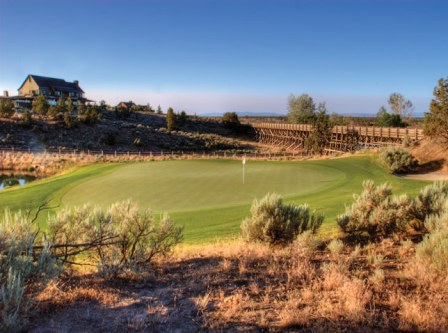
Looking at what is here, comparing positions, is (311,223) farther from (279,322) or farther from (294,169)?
(294,169)

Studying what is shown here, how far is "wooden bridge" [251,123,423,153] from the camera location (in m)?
29.9

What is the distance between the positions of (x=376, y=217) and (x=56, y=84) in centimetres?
8790

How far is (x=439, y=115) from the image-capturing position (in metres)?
19.8

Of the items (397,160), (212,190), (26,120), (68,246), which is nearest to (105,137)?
(26,120)

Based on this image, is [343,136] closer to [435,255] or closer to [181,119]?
[435,255]

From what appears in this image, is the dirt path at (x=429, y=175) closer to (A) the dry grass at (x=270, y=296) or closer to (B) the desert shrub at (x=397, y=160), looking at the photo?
(B) the desert shrub at (x=397, y=160)

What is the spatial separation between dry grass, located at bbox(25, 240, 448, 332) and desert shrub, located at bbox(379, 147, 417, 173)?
14.0m

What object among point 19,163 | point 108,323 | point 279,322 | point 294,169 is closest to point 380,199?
point 279,322

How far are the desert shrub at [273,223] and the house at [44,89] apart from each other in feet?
256

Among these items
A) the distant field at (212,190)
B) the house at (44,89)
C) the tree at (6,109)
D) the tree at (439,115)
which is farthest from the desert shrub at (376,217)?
the house at (44,89)

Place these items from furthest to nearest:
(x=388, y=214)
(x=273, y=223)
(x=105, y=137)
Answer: (x=105, y=137)
(x=388, y=214)
(x=273, y=223)

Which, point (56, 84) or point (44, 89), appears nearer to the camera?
point (44, 89)

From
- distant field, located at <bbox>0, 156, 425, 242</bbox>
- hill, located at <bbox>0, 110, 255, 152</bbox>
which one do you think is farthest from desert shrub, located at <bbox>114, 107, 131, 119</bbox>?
distant field, located at <bbox>0, 156, 425, 242</bbox>

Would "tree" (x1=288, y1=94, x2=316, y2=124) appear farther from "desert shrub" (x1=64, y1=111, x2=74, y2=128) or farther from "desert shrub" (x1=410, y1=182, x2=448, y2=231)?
"desert shrub" (x1=410, y1=182, x2=448, y2=231)
